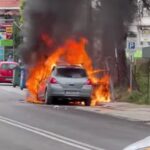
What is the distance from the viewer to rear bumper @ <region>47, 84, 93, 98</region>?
23.1 metres

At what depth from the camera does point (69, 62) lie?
26719mm

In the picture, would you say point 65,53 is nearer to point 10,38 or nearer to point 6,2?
point 10,38

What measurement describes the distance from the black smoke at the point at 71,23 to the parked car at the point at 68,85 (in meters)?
3.89

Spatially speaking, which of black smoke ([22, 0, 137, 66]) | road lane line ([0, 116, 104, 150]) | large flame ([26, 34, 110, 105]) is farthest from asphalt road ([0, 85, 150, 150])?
black smoke ([22, 0, 137, 66])

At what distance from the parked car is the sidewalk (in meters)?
0.88

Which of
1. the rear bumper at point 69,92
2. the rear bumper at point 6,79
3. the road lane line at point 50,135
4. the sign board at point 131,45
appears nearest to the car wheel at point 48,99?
the rear bumper at point 69,92

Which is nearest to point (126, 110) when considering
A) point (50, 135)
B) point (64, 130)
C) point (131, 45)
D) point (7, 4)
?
point (131, 45)

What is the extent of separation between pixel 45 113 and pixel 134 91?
8205mm

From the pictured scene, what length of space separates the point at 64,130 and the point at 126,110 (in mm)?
7113

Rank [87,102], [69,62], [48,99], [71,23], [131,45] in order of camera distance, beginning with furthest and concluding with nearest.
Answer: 1. [71,23]
2. [69,62]
3. [131,45]
4. [87,102]
5. [48,99]

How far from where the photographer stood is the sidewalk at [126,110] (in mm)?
18656

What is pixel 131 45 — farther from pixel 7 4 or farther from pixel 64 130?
pixel 7 4

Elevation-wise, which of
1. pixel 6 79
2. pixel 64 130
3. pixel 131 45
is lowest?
pixel 64 130

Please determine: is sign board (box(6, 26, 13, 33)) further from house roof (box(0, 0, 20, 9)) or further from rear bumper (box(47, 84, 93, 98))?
rear bumper (box(47, 84, 93, 98))
